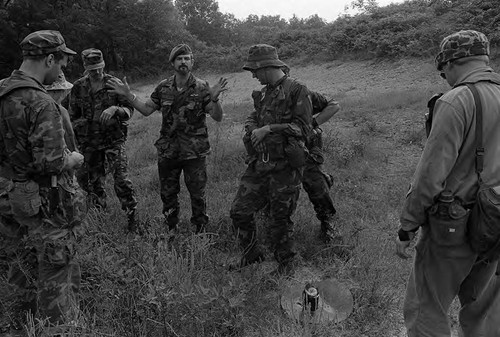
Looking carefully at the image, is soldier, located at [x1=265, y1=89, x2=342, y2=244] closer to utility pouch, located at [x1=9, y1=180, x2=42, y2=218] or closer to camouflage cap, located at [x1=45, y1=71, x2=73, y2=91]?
utility pouch, located at [x1=9, y1=180, x2=42, y2=218]

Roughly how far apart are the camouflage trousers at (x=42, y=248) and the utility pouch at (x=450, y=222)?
7.25 ft

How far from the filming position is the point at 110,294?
2.79m

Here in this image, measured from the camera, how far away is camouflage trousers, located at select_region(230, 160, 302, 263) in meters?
3.46

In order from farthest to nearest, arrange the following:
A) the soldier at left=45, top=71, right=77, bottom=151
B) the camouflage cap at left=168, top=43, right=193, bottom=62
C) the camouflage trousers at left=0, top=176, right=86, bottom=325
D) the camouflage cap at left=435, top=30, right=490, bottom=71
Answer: the camouflage cap at left=168, top=43, right=193, bottom=62, the soldier at left=45, top=71, right=77, bottom=151, the camouflage trousers at left=0, top=176, right=86, bottom=325, the camouflage cap at left=435, top=30, right=490, bottom=71

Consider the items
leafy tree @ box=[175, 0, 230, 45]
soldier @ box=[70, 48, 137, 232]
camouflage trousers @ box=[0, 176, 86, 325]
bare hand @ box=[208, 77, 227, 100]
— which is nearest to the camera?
camouflage trousers @ box=[0, 176, 86, 325]

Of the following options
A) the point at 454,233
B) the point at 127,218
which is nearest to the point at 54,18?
the point at 127,218

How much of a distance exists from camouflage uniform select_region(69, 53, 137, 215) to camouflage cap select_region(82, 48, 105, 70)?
16 centimetres

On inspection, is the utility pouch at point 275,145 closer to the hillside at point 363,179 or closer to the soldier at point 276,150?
the soldier at point 276,150

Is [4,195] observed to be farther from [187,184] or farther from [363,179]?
[363,179]

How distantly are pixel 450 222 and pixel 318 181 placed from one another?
2005mm

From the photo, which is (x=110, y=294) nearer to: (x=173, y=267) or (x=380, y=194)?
(x=173, y=267)

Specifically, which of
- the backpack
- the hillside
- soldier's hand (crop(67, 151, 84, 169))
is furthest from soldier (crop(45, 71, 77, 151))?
the backpack

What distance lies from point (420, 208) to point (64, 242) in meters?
2.16

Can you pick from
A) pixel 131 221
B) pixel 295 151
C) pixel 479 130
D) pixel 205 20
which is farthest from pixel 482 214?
pixel 205 20
